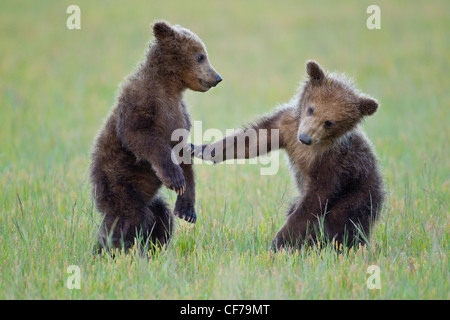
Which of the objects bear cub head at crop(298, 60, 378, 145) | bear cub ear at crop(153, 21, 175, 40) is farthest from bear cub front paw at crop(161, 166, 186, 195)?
bear cub ear at crop(153, 21, 175, 40)

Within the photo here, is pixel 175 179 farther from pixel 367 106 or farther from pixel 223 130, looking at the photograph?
pixel 223 130

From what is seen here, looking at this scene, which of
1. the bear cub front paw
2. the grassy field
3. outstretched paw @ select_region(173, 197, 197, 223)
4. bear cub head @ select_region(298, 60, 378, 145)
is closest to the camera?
the grassy field

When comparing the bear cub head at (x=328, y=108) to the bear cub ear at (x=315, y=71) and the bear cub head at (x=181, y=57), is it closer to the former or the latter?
the bear cub ear at (x=315, y=71)

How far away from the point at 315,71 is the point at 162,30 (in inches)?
59.5

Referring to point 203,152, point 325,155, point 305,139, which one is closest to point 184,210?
point 203,152

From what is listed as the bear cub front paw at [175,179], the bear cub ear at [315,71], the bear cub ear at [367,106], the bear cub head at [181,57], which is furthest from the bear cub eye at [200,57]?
the bear cub ear at [367,106]

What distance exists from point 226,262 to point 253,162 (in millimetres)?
5119

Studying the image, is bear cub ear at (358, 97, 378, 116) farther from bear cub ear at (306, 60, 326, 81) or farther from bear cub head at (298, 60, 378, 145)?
bear cub ear at (306, 60, 326, 81)

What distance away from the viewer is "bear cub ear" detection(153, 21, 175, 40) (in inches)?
239

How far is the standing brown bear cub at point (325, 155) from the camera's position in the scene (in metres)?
5.91

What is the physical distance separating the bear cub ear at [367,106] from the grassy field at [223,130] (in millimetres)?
1252

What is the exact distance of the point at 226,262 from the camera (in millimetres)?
5438

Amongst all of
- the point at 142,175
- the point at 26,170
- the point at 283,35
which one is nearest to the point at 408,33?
the point at 283,35

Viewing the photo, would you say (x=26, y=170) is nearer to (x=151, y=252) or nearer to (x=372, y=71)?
(x=151, y=252)
